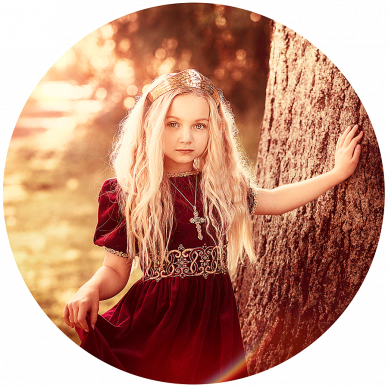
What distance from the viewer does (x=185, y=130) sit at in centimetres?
204

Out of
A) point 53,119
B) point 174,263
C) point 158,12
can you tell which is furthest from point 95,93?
point 174,263

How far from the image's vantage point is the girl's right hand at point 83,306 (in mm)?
2041

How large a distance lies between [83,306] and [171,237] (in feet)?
1.64

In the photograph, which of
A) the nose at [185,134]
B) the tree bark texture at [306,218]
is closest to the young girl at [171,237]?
the nose at [185,134]

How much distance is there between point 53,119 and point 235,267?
3.69ft

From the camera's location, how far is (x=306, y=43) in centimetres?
223

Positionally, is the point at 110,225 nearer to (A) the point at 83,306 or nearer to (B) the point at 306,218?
(A) the point at 83,306

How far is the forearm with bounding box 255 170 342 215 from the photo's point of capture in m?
2.21

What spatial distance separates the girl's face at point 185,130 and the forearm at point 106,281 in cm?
54

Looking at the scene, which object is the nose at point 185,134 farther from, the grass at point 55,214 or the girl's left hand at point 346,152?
the girl's left hand at point 346,152

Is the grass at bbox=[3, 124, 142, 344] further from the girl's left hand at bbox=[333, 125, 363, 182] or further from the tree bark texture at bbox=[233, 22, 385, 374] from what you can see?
the girl's left hand at bbox=[333, 125, 363, 182]

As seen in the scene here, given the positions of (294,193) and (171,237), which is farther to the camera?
(294,193)

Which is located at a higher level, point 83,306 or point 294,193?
point 294,193

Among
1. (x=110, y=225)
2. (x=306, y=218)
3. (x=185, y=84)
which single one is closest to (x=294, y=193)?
(x=306, y=218)
